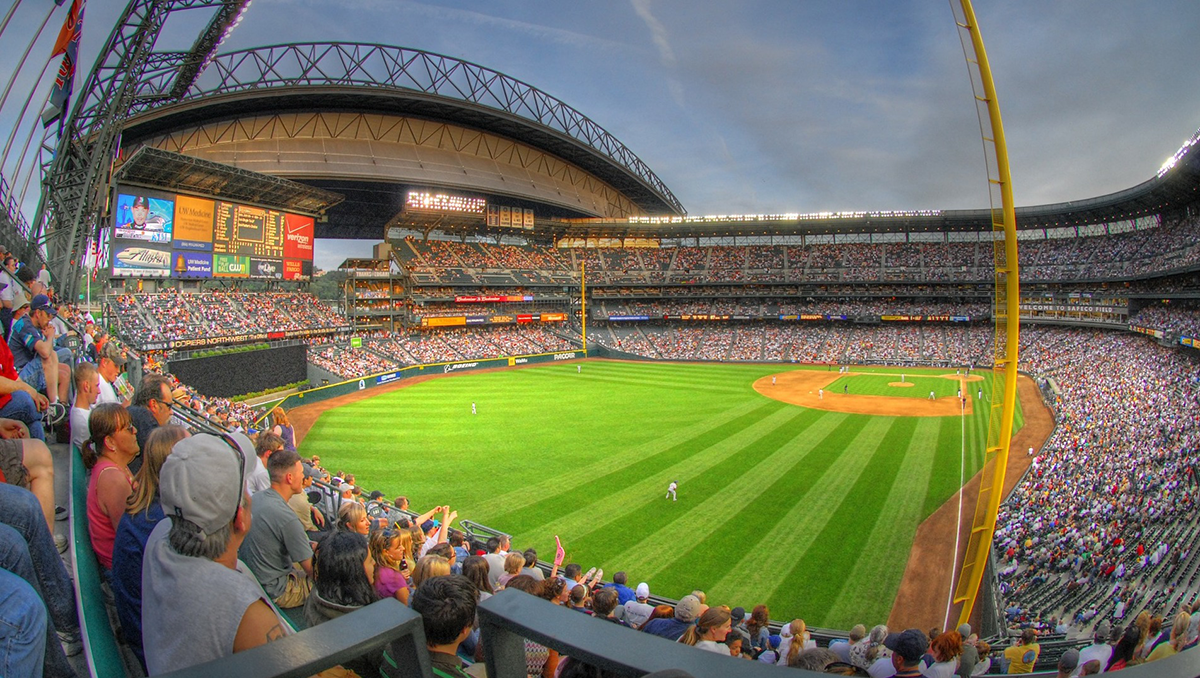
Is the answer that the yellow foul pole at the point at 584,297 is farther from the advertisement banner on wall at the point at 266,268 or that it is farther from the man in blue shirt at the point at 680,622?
the man in blue shirt at the point at 680,622

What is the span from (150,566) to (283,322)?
167 ft

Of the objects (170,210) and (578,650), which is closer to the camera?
(578,650)

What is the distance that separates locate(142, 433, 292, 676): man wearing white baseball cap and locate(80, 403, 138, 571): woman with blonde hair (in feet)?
5.40

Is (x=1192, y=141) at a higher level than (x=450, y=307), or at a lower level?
higher

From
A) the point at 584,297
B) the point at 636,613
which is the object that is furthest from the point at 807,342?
the point at 636,613

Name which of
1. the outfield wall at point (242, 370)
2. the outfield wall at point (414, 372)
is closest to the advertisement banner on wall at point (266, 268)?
the outfield wall at point (242, 370)

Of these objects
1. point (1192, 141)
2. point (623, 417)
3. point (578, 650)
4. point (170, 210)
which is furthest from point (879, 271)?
point (578, 650)

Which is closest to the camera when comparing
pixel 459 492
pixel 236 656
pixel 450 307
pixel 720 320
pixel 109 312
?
pixel 236 656

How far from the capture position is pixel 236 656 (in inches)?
56.7

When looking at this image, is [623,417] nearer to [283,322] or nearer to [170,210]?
[283,322]

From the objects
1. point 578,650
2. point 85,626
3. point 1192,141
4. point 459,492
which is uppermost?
point 1192,141

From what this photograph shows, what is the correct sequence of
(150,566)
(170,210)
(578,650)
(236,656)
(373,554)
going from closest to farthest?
(236,656) → (578,650) → (150,566) → (373,554) → (170,210)

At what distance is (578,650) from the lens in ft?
5.15

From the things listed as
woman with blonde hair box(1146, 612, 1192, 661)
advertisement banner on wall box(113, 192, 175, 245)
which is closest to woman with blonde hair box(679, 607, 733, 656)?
woman with blonde hair box(1146, 612, 1192, 661)
